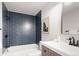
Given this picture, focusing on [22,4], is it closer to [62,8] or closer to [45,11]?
[45,11]

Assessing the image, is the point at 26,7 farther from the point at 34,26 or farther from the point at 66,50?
the point at 66,50

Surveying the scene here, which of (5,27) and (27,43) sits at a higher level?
(5,27)

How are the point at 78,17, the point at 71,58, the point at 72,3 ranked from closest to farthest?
the point at 71,58 → the point at 78,17 → the point at 72,3

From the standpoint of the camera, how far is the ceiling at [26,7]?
4.70ft

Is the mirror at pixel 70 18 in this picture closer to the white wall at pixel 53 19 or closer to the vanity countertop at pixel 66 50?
the white wall at pixel 53 19

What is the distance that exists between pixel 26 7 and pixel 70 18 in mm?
790

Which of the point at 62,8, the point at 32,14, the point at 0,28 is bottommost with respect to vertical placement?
the point at 0,28

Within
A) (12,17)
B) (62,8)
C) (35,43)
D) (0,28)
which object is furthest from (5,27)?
(62,8)

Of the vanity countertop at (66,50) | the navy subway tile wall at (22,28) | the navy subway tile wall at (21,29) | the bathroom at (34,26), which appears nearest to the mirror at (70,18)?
the bathroom at (34,26)

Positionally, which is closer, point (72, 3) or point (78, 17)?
point (78, 17)

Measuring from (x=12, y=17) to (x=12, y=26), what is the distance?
0.17m

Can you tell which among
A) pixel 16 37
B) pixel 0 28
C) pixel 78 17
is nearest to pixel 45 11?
pixel 78 17

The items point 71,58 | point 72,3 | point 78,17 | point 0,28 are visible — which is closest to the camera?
point 71,58

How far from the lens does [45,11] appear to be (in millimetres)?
1678
